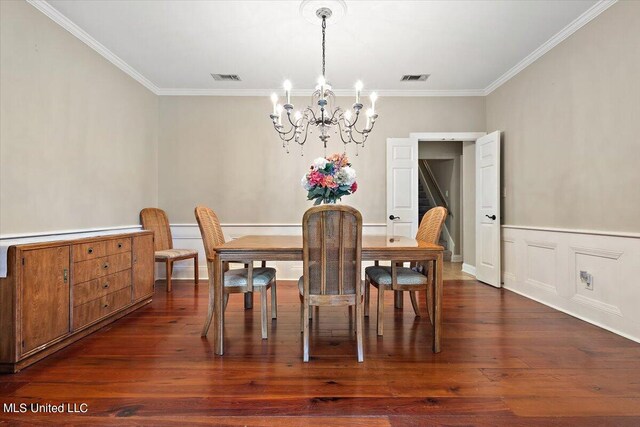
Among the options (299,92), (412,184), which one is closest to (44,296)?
(299,92)

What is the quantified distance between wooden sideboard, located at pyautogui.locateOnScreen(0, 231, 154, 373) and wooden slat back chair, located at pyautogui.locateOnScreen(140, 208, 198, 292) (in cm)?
82

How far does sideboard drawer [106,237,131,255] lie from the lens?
271cm

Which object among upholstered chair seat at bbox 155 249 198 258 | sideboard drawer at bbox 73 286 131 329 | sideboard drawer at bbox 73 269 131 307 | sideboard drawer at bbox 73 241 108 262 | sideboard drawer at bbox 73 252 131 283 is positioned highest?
sideboard drawer at bbox 73 241 108 262

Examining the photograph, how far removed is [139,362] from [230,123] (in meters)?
3.33

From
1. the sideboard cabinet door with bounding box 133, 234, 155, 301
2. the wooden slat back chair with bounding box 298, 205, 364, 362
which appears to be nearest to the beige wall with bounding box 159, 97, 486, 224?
the sideboard cabinet door with bounding box 133, 234, 155, 301

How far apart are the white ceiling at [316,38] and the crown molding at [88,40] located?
0.05 ft

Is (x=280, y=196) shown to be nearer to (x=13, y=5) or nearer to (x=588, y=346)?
(x=13, y=5)

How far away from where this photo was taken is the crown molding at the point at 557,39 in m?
2.64

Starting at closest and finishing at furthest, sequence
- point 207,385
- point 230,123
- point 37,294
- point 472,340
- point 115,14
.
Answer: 1. point 207,385
2. point 37,294
3. point 472,340
4. point 115,14
5. point 230,123

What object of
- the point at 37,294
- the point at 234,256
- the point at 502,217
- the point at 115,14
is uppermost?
the point at 115,14

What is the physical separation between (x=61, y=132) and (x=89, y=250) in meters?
1.20

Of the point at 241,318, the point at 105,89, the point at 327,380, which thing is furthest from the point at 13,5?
the point at 327,380

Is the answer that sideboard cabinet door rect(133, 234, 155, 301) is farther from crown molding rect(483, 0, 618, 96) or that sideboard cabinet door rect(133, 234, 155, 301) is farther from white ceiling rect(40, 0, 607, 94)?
crown molding rect(483, 0, 618, 96)

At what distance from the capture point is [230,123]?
178 inches
